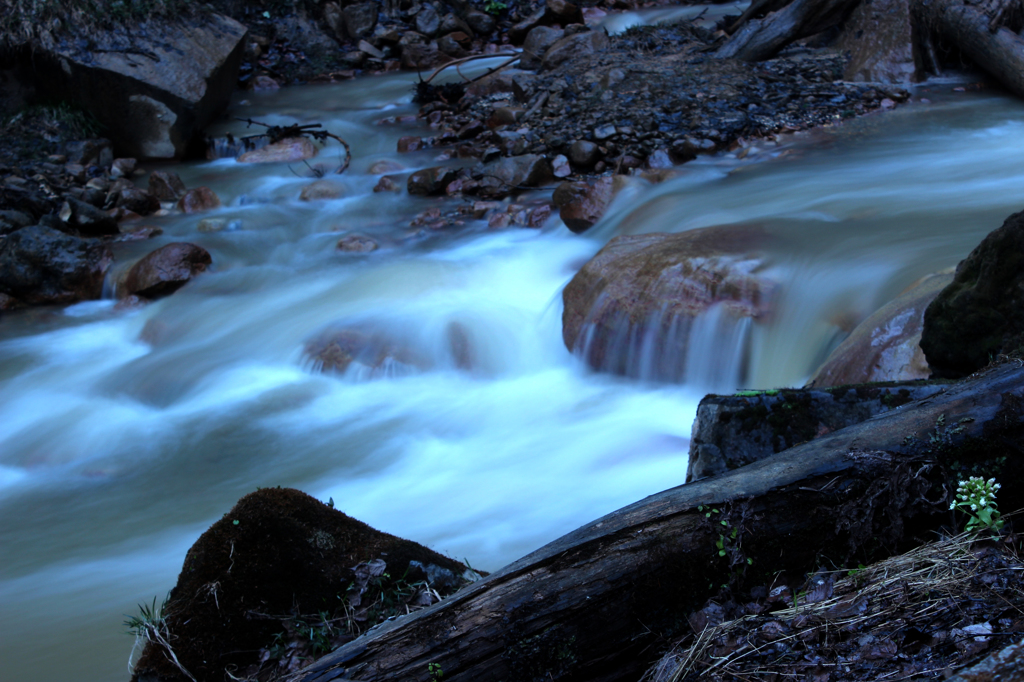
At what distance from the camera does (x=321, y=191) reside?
32.8 ft

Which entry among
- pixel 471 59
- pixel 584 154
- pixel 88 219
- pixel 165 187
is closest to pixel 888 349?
pixel 584 154

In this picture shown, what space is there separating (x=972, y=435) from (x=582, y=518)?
7.63ft

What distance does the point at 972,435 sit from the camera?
2094 millimetres

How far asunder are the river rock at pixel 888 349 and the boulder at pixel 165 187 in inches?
331

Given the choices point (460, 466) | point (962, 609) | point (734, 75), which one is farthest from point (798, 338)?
point (734, 75)

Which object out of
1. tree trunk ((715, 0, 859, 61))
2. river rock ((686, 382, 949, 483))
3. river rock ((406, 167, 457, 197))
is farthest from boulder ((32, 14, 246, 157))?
river rock ((686, 382, 949, 483))

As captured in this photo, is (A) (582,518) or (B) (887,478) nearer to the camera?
(B) (887,478)

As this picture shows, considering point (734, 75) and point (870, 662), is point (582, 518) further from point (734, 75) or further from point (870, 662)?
point (734, 75)

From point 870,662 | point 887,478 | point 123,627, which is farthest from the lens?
point 123,627

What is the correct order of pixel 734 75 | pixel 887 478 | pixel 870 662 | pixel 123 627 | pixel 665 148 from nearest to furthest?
pixel 870 662 < pixel 887 478 < pixel 123 627 < pixel 665 148 < pixel 734 75

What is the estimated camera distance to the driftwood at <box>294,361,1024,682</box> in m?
1.96

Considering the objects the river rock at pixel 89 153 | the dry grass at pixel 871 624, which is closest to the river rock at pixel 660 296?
the dry grass at pixel 871 624

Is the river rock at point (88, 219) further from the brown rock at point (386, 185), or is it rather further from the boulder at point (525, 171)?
the boulder at point (525, 171)

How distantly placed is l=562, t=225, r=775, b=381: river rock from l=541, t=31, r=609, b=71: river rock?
694cm
